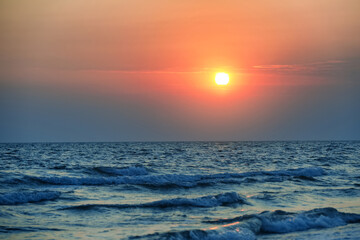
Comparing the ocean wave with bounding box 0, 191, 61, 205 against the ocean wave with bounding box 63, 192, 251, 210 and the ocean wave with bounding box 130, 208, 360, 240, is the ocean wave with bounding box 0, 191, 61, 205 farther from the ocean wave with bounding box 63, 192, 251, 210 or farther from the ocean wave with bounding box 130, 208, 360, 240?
Result: the ocean wave with bounding box 130, 208, 360, 240

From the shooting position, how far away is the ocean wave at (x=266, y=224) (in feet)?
43.5

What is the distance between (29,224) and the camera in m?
15.0

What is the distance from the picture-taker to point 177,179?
103 feet

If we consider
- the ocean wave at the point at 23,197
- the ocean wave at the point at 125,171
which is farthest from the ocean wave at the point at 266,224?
the ocean wave at the point at 125,171

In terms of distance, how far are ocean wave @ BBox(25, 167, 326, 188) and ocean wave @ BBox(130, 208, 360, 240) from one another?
1106 cm

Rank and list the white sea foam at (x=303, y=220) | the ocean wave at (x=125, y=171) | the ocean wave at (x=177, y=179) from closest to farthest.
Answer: the white sea foam at (x=303, y=220) → the ocean wave at (x=177, y=179) → the ocean wave at (x=125, y=171)

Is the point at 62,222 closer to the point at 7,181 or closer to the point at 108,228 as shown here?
the point at 108,228

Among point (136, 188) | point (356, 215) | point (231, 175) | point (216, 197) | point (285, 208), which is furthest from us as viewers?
point (231, 175)

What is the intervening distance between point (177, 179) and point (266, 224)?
16.5m

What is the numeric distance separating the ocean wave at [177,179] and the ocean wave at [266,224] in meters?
11.1

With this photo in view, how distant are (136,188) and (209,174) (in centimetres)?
934

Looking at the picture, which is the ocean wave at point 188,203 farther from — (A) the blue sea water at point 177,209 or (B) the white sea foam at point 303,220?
(B) the white sea foam at point 303,220

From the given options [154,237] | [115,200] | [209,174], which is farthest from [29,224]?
[209,174]

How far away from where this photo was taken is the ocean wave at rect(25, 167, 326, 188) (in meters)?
28.1
